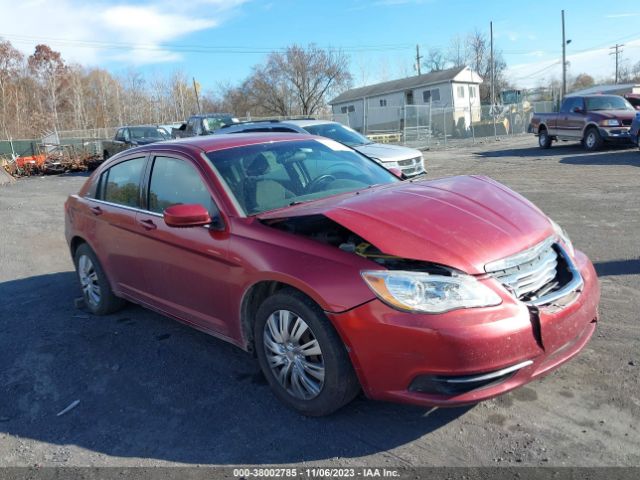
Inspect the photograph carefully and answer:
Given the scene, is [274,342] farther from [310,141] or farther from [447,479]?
[310,141]

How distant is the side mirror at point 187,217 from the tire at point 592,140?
Answer: 17.2 m

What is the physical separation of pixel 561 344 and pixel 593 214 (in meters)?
6.24

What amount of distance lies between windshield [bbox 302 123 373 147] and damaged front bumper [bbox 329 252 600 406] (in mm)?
9579

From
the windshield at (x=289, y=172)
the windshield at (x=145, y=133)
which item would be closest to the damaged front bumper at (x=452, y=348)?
the windshield at (x=289, y=172)

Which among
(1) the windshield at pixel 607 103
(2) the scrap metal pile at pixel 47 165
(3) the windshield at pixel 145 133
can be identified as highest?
(3) the windshield at pixel 145 133

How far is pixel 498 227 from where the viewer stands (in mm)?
3197

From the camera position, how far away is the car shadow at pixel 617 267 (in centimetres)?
543

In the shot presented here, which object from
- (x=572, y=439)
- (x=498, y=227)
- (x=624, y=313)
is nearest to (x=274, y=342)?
(x=498, y=227)

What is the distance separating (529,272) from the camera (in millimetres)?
3041

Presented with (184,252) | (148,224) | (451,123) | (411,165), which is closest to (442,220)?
(184,252)

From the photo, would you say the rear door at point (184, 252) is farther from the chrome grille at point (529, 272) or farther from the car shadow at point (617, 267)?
the car shadow at point (617, 267)

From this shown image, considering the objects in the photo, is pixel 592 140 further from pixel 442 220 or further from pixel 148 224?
pixel 148 224

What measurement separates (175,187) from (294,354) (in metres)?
1.75

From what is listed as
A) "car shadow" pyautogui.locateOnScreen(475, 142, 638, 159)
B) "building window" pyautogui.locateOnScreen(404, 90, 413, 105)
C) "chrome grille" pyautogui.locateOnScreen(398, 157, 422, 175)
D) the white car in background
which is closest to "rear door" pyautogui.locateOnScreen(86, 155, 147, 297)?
the white car in background
